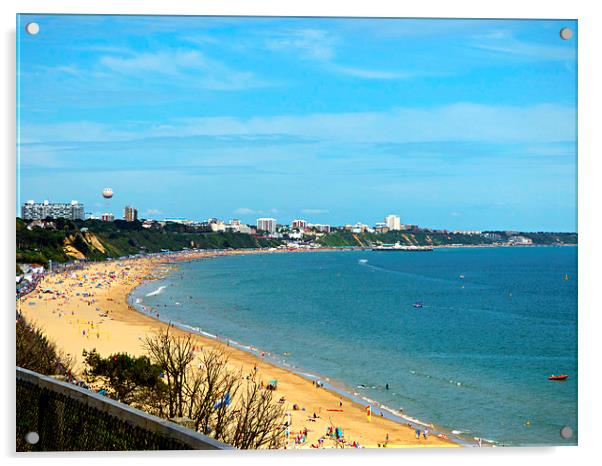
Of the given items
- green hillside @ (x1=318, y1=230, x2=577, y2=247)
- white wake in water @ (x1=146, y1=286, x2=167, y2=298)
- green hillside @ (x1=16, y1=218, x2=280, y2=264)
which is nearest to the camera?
green hillside @ (x1=16, y1=218, x2=280, y2=264)

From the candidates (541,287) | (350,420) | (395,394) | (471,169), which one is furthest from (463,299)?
(471,169)

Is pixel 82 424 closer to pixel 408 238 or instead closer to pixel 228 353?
pixel 408 238

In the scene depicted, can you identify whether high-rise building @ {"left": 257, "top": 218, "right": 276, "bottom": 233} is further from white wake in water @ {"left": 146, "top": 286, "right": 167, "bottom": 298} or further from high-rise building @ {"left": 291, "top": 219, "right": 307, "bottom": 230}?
white wake in water @ {"left": 146, "top": 286, "right": 167, "bottom": 298}

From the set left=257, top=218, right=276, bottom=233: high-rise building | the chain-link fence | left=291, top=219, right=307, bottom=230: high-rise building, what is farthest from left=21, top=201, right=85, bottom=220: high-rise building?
left=291, top=219, right=307, bottom=230: high-rise building

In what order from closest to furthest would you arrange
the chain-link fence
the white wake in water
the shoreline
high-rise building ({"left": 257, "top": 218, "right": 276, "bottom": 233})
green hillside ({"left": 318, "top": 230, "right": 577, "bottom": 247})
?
1. the chain-link fence
2. high-rise building ({"left": 257, "top": 218, "right": 276, "bottom": 233})
3. the shoreline
4. green hillside ({"left": 318, "top": 230, "right": 577, "bottom": 247})
5. the white wake in water

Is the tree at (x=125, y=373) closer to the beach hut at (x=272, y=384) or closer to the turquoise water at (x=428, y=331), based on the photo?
the turquoise water at (x=428, y=331)

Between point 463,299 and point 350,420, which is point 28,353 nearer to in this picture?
point 350,420
